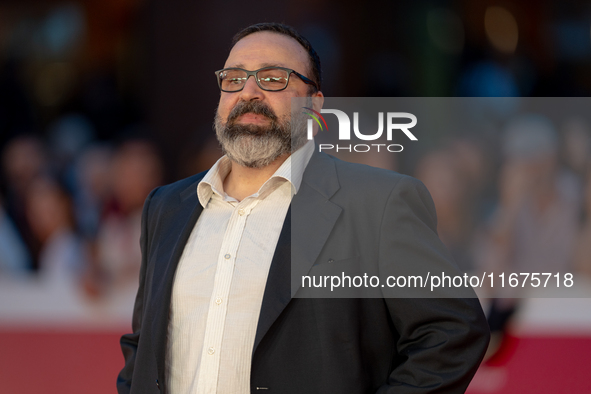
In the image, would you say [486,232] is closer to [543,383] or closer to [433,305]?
[543,383]

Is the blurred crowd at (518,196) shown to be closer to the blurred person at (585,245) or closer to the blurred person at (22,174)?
the blurred person at (585,245)

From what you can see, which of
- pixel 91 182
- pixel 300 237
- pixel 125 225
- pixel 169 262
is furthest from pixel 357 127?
pixel 91 182

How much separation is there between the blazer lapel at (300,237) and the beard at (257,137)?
0.13m

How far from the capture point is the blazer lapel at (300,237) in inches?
51.9

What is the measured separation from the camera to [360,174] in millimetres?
1502

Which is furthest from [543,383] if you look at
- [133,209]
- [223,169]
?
[133,209]

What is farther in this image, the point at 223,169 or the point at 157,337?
the point at 223,169

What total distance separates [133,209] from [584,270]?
2.45 m

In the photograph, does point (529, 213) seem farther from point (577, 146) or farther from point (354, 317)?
point (354, 317)

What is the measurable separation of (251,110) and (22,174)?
2.14 m

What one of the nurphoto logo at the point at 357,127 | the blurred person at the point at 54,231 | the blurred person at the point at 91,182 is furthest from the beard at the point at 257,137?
the blurred person at the point at 54,231

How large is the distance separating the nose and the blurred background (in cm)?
125

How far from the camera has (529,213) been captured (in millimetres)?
2717

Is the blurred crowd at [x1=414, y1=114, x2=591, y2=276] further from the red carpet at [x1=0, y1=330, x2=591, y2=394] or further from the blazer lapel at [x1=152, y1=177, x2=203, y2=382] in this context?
the red carpet at [x1=0, y1=330, x2=591, y2=394]
